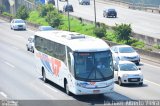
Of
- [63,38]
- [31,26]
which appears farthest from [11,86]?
[31,26]

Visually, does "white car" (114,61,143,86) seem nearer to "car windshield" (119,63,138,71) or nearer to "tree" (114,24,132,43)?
"car windshield" (119,63,138,71)

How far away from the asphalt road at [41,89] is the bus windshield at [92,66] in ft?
4.42

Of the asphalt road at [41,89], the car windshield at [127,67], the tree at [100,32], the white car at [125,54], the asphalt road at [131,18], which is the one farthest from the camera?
the asphalt road at [131,18]

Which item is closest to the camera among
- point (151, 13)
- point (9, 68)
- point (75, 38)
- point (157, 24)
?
point (75, 38)

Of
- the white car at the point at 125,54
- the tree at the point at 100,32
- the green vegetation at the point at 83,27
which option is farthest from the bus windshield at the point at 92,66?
the tree at the point at 100,32

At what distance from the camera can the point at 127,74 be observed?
3441 cm

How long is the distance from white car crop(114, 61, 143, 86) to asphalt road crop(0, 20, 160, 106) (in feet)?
1.38

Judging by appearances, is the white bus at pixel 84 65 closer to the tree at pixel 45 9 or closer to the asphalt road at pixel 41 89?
the asphalt road at pixel 41 89

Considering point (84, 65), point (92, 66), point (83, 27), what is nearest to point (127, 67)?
point (92, 66)

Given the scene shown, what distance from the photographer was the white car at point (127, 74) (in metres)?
34.2

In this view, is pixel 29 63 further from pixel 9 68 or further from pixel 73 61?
pixel 73 61

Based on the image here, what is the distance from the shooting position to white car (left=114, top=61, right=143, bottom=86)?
3422cm

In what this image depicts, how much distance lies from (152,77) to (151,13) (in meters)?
59.2

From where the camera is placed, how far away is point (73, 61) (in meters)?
29.8
